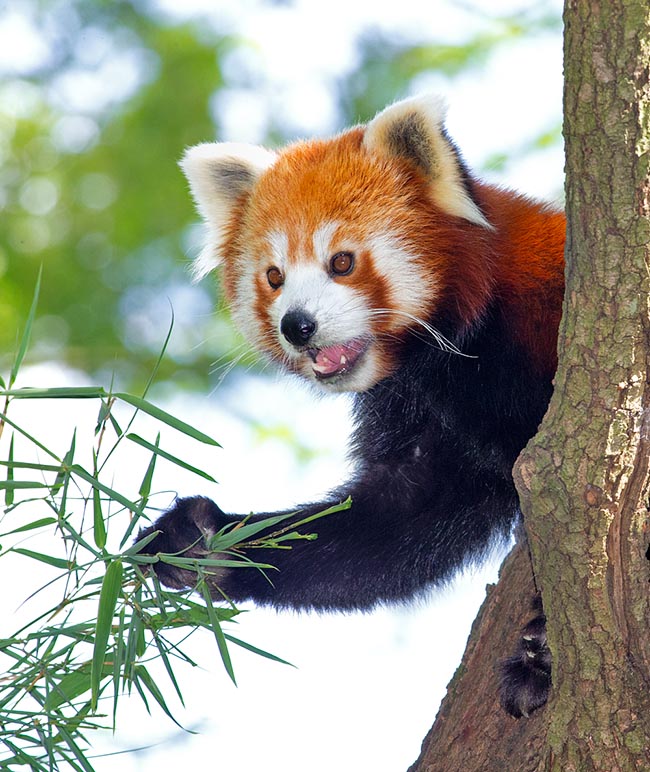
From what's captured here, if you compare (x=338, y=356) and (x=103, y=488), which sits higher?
(x=338, y=356)

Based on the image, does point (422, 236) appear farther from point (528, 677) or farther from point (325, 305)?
point (528, 677)

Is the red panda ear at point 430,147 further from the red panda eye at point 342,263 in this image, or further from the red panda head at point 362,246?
the red panda eye at point 342,263

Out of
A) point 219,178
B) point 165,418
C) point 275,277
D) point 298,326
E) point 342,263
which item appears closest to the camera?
point 165,418

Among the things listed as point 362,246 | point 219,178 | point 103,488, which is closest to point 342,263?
point 362,246

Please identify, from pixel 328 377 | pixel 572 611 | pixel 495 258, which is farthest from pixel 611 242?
pixel 328 377

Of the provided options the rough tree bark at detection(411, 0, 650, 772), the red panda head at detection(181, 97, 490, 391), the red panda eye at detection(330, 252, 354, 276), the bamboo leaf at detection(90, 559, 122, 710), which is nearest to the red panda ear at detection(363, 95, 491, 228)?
the red panda head at detection(181, 97, 490, 391)

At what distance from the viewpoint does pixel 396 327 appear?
2963 mm

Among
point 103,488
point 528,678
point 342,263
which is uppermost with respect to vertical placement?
point 342,263

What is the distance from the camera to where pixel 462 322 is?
2904 mm

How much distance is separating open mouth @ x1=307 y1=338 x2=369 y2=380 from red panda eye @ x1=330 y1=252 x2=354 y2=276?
19cm

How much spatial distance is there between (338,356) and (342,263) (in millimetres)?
257

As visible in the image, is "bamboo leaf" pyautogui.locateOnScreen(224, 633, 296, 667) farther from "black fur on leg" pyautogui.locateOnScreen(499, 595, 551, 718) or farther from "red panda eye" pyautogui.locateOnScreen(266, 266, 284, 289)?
"red panda eye" pyautogui.locateOnScreen(266, 266, 284, 289)

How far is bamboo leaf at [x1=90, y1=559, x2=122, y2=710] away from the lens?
1.85 metres

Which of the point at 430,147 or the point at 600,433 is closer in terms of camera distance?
the point at 600,433
